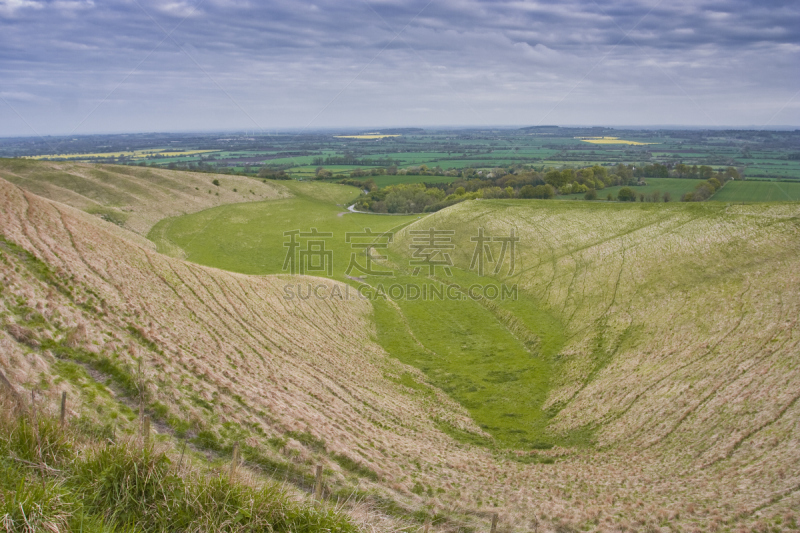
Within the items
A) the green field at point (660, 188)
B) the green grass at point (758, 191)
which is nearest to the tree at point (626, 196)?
the green field at point (660, 188)

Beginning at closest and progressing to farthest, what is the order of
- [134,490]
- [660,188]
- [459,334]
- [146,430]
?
[134,490] < [146,430] < [459,334] < [660,188]

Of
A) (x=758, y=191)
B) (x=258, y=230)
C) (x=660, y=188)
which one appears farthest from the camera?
(x=660, y=188)

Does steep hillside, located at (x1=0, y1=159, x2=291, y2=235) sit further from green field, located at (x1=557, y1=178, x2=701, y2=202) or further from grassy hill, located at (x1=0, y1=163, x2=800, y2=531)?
green field, located at (x1=557, y1=178, x2=701, y2=202)

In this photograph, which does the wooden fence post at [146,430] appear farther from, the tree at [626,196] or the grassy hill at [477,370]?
the tree at [626,196]

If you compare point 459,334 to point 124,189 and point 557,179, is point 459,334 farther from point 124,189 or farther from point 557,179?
point 124,189

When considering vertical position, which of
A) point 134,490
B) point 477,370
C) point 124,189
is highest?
point 124,189

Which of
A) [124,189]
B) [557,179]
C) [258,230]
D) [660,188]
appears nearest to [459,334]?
[258,230]

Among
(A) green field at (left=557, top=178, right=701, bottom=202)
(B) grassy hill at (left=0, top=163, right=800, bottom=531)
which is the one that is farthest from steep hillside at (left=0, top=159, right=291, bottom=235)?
(A) green field at (left=557, top=178, right=701, bottom=202)
